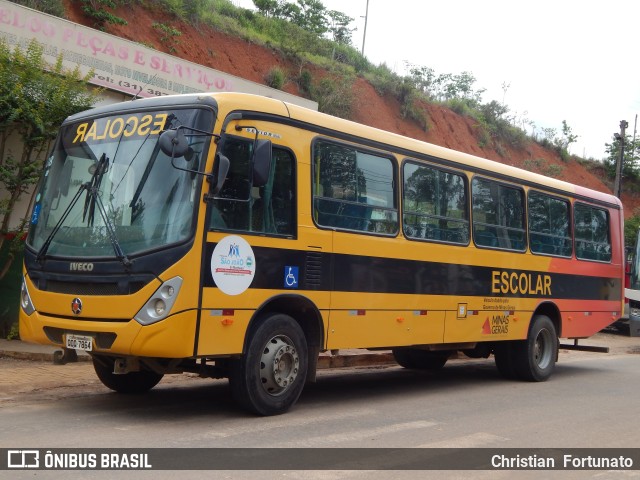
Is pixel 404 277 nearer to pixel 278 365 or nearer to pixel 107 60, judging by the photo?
pixel 278 365

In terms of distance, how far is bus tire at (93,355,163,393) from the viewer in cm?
841

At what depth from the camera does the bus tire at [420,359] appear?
12436 mm

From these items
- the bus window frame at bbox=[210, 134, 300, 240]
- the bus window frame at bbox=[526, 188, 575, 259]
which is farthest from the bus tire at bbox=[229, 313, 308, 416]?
the bus window frame at bbox=[526, 188, 575, 259]

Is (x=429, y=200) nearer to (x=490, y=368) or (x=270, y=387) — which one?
(x=270, y=387)

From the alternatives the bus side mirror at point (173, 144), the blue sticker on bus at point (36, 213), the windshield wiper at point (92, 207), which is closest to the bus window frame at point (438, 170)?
the bus side mirror at point (173, 144)

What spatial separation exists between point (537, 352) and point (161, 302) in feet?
24.1

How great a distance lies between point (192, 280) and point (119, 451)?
1.63m

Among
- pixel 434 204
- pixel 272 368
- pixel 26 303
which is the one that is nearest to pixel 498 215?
pixel 434 204

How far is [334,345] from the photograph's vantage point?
8344 mm

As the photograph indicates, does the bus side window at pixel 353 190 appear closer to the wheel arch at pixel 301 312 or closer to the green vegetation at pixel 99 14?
the wheel arch at pixel 301 312

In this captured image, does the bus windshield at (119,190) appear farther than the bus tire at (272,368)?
No

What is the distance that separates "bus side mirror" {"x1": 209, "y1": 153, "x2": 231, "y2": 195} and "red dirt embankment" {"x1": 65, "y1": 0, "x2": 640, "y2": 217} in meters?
18.0

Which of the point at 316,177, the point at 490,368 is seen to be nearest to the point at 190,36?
the point at 490,368

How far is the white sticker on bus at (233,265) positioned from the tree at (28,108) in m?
5.59
